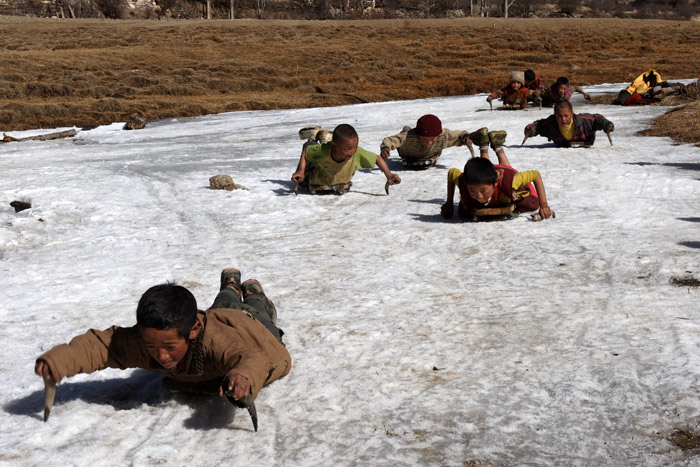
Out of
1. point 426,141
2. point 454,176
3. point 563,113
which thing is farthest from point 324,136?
point 563,113

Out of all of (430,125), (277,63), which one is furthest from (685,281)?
(277,63)

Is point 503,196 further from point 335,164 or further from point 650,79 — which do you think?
point 650,79

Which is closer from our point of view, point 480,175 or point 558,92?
point 480,175

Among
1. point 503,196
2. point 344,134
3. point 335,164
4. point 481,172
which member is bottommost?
point 503,196

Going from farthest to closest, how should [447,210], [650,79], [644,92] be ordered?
[650,79] < [644,92] < [447,210]

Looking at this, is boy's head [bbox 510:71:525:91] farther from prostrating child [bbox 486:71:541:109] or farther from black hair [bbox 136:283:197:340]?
black hair [bbox 136:283:197:340]

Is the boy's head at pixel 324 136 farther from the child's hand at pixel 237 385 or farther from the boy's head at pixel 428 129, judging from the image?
the child's hand at pixel 237 385

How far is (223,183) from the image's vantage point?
8469 mm

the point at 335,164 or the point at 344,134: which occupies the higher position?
the point at 344,134

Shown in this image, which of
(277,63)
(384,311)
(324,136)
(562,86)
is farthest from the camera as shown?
(277,63)

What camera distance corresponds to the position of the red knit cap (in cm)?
858

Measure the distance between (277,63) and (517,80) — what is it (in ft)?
43.0

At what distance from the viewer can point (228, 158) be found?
10688 millimetres

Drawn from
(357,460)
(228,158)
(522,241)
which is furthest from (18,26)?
(357,460)
